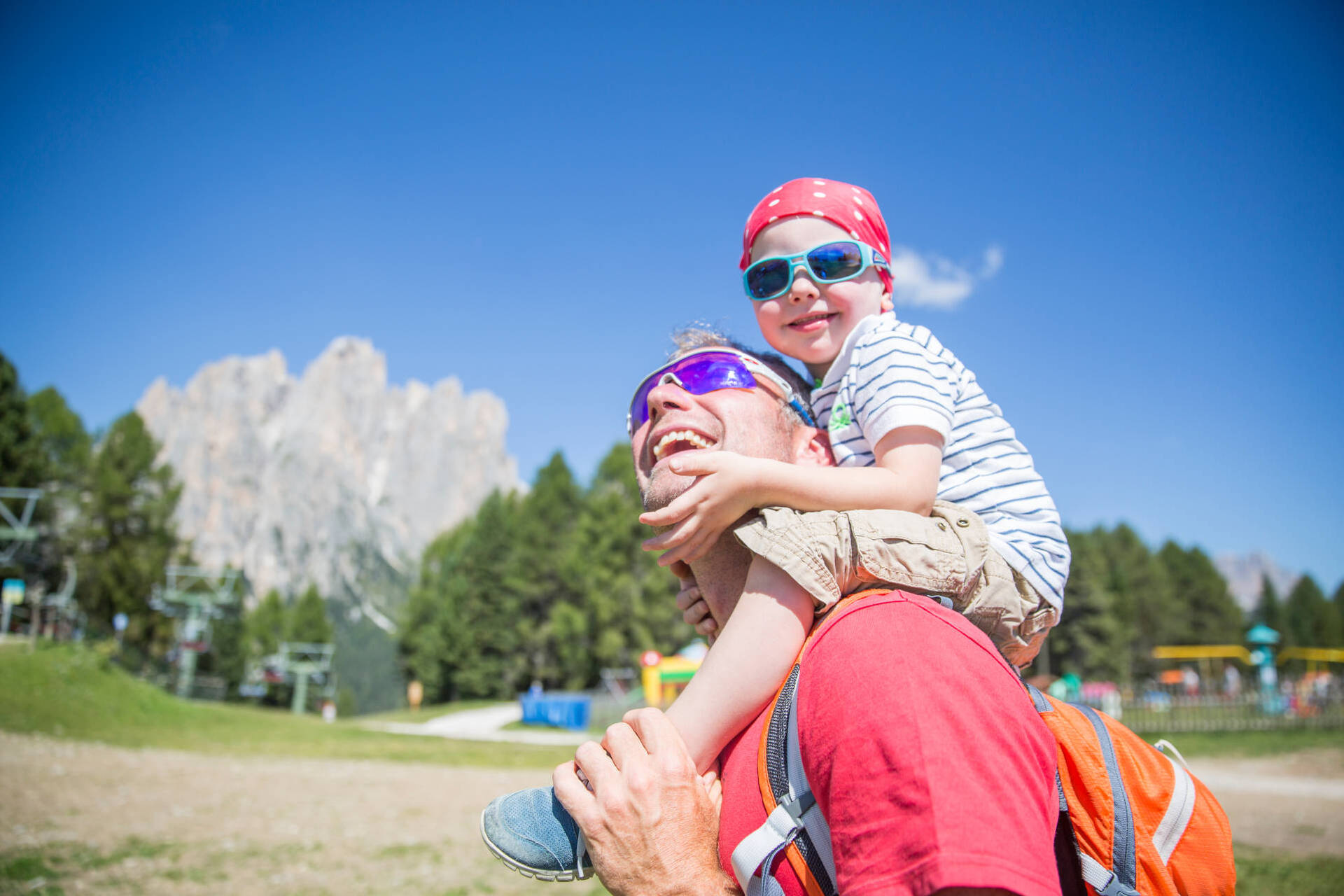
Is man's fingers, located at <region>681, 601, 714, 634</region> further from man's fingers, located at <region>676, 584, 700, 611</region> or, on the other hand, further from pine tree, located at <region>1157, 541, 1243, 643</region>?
pine tree, located at <region>1157, 541, 1243, 643</region>

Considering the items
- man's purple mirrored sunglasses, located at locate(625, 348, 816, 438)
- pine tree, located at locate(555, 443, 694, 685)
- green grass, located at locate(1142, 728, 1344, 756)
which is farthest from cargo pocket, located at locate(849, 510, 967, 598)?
pine tree, located at locate(555, 443, 694, 685)

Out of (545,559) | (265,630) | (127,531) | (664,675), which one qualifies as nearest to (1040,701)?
(664,675)

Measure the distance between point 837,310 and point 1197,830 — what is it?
4.57 feet

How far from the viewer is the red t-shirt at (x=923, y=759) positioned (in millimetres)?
1060

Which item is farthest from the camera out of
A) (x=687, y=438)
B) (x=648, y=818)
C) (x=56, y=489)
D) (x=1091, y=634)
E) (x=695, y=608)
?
(x=1091, y=634)

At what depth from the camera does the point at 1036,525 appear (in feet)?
6.05

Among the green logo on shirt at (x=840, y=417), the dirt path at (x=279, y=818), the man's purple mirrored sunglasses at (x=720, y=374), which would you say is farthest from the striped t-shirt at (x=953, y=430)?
the dirt path at (x=279, y=818)

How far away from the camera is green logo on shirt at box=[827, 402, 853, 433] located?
196 centimetres

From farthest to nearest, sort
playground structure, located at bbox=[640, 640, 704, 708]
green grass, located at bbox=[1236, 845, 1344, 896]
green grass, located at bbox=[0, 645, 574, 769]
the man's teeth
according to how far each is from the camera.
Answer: playground structure, located at bbox=[640, 640, 704, 708]
green grass, located at bbox=[0, 645, 574, 769]
green grass, located at bbox=[1236, 845, 1344, 896]
the man's teeth

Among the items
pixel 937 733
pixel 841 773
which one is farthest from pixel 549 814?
pixel 937 733

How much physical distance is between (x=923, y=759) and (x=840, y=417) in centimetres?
103

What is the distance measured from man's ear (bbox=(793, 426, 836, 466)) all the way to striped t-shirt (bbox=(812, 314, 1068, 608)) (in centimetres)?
6

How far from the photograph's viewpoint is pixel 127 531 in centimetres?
4353

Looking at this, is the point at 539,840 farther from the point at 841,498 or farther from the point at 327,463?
the point at 327,463
